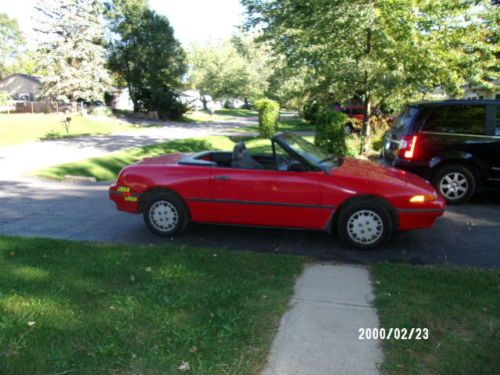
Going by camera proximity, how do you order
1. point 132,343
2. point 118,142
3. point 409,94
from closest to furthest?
1. point 132,343
2. point 409,94
3. point 118,142

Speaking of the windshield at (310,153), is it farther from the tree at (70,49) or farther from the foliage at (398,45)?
the tree at (70,49)

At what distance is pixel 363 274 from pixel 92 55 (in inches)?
1491

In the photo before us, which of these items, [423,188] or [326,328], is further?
[423,188]

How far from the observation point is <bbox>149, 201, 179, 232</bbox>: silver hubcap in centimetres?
580

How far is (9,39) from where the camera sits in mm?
94062

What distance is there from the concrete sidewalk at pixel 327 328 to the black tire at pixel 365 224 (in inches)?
27.4

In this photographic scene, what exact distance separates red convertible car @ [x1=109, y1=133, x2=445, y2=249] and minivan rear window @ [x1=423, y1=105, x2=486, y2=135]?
87.8 inches

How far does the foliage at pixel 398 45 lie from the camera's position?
10891 mm

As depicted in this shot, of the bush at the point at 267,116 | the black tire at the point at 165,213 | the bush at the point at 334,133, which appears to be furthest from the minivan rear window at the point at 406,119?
the bush at the point at 267,116

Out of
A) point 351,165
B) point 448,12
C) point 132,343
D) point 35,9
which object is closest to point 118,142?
A: point 448,12

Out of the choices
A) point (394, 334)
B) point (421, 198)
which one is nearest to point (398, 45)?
point (421, 198)

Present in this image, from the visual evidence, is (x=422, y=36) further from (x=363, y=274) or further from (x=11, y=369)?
(x=11, y=369)

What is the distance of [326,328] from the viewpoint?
3.49m

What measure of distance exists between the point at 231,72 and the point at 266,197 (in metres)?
56.0
